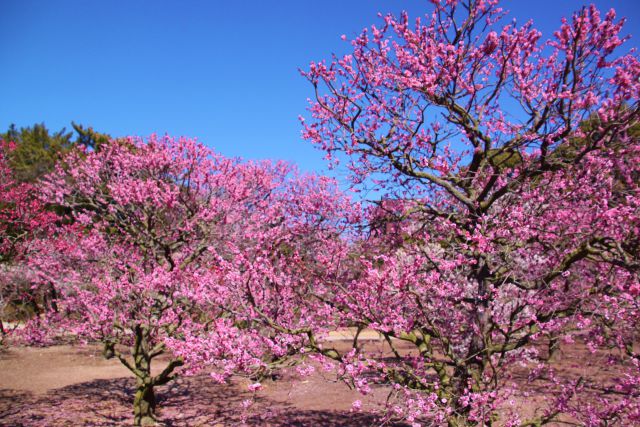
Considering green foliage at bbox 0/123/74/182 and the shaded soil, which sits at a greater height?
green foliage at bbox 0/123/74/182

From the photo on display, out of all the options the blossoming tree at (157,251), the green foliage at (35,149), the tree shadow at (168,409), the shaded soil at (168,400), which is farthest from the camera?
the green foliage at (35,149)

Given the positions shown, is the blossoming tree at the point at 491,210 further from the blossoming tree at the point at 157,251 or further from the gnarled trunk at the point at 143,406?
the gnarled trunk at the point at 143,406

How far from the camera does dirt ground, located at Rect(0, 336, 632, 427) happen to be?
1043 centimetres

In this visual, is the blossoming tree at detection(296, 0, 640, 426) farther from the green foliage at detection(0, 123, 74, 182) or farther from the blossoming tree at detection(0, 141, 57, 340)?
the green foliage at detection(0, 123, 74, 182)

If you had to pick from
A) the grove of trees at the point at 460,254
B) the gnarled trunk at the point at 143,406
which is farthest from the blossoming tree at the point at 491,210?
the gnarled trunk at the point at 143,406

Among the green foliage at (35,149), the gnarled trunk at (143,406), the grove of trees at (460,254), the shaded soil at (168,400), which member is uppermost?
the green foliage at (35,149)

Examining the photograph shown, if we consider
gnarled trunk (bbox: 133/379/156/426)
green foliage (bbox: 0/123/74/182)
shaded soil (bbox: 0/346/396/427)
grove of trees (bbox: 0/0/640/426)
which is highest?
green foliage (bbox: 0/123/74/182)

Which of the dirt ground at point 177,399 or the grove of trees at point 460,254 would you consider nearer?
the grove of trees at point 460,254

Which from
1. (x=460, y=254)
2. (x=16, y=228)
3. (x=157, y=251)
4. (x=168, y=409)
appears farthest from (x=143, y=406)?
(x=16, y=228)

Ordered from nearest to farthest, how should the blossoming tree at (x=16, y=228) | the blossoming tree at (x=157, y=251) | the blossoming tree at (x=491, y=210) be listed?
the blossoming tree at (x=491, y=210) → the blossoming tree at (x=157, y=251) → the blossoming tree at (x=16, y=228)

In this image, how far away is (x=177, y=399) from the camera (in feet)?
42.2

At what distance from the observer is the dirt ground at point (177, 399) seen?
10430 millimetres

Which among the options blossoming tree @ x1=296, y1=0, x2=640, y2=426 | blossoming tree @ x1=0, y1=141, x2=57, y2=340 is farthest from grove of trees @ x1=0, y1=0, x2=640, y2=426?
blossoming tree @ x1=0, y1=141, x2=57, y2=340

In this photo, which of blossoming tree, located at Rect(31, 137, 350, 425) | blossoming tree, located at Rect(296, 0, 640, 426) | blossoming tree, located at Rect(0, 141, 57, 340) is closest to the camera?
blossoming tree, located at Rect(296, 0, 640, 426)
